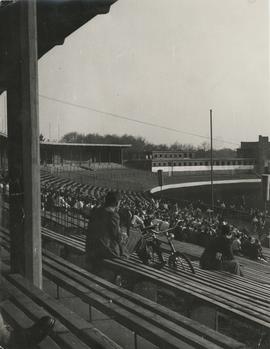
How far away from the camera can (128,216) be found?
731 centimetres

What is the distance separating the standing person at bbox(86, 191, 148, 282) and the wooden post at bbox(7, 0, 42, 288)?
1310 millimetres

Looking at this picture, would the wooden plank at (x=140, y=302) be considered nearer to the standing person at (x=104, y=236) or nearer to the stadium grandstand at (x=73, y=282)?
the stadium grandstand at (x=73, y=282)

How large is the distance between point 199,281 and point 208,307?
114cm

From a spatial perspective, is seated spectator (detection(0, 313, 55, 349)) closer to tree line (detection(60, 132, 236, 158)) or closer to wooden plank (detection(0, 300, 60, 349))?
wooden plank (detection(0, 300, 60, 349))

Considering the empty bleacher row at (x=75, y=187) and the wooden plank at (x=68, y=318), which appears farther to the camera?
the empty bleacher row at (x=75, y=187)

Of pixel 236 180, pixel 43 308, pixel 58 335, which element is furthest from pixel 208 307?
pixel 236 180

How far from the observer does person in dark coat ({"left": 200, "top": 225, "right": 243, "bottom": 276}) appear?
6.95 meters

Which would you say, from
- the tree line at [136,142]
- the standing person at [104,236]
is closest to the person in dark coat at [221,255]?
the standing person at [104,236]

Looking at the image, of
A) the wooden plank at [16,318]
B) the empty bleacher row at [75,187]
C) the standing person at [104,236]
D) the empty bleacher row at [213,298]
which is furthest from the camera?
the empty bleacher row at [75,187]

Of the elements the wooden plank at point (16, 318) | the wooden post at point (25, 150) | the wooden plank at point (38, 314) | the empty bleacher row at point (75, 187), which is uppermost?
the wooden post at point (25, 150)

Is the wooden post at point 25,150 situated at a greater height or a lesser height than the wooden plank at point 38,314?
greater

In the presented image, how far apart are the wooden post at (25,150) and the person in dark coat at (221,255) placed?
3.28m

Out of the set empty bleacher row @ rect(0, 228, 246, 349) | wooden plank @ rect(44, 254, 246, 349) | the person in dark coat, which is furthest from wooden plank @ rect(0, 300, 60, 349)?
the person in dark coat

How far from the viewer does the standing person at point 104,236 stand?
218 inches
